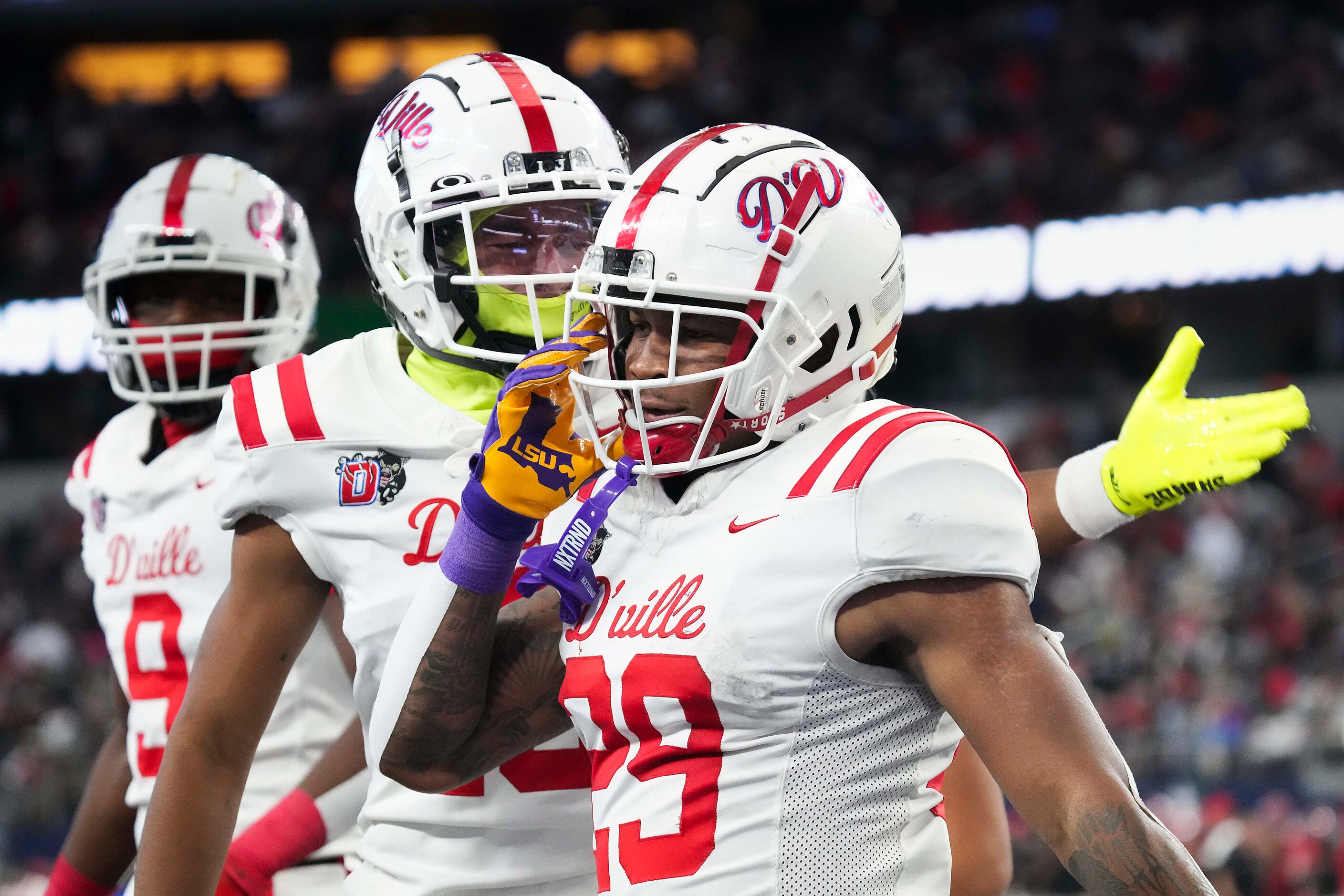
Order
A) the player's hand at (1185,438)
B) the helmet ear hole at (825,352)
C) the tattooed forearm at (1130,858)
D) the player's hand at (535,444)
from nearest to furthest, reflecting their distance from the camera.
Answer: the tattooed forearm at (1130,858) → the player's hand at (535,444) → the helmet ear hole at (825,352) → the player's hand at (1185,438)

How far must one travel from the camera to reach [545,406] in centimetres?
182

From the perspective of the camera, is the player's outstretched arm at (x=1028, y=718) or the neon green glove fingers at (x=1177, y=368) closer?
the player's outstretched arm at (x=1028, y=718)

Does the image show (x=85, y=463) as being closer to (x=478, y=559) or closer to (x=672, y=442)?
(x=478, y=559)

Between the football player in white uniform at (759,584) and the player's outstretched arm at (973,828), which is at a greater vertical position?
the football player in white uniform at (759,584)

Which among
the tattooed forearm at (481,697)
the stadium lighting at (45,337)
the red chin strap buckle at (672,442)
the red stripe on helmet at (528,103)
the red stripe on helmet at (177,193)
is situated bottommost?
the stadium lighting at (45,337)

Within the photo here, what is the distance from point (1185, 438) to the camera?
7.22 ft

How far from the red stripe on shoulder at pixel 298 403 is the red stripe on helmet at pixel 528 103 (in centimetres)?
52

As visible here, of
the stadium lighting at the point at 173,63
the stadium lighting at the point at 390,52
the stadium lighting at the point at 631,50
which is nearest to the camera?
the stadium lighting at the point at 631,50

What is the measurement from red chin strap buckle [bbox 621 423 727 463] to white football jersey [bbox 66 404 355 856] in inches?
50.0

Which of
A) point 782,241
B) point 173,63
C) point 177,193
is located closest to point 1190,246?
point 177,193

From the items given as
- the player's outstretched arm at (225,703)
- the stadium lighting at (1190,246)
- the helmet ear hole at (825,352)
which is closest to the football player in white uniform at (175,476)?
the player's outstretched arm at (225,703)

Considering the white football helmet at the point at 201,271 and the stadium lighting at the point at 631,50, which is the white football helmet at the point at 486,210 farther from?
the stadium lighting at the point at 631,50

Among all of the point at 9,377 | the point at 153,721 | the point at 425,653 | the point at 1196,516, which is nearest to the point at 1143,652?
the point at 1196,516

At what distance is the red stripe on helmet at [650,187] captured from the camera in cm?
190
